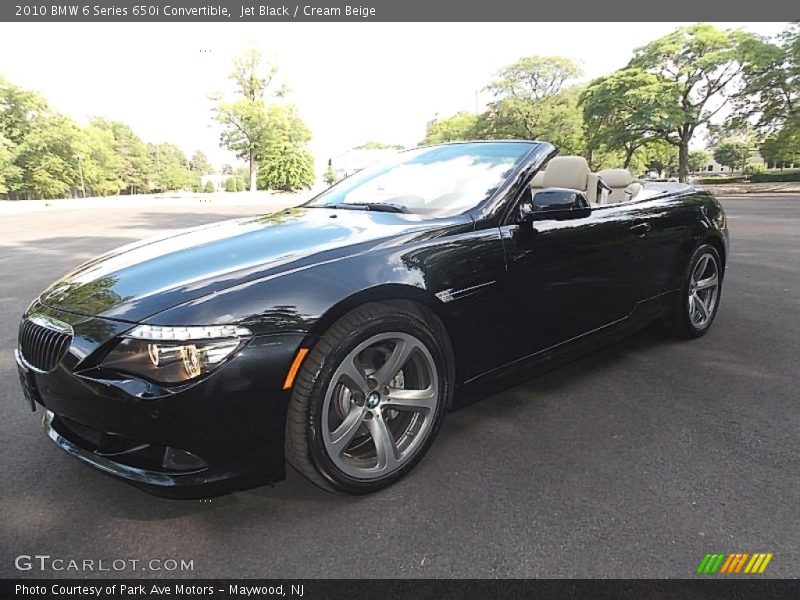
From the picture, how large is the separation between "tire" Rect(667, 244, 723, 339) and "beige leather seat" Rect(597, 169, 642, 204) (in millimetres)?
648

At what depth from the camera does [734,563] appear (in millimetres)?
1767

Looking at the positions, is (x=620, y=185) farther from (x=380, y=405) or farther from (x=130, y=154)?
(x=130, y=154)

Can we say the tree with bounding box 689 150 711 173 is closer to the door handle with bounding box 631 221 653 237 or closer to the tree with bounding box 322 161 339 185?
the tree with bounding box 322 161 339 185

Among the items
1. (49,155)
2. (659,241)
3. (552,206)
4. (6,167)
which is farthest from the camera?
(49,155)

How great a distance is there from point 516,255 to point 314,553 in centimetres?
157

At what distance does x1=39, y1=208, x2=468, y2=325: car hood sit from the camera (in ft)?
6.17

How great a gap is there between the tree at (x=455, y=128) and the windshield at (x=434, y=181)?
2114 inches

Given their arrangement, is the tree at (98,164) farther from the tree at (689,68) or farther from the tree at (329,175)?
the tree at (689,68)

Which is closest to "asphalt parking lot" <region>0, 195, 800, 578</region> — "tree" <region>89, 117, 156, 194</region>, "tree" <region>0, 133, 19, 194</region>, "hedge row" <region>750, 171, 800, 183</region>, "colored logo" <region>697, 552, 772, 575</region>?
"colored logo" <region>697, 552, 772, 575</region>

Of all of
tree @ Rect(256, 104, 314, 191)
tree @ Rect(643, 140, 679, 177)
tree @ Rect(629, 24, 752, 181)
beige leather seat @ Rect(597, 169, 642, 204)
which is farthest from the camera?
tree @ Rect(643, 140, 679, 177)

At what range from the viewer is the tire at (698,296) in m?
3.80

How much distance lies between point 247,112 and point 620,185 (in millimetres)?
53000

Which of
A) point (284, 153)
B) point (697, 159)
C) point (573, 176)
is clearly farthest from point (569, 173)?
point (697, 159)

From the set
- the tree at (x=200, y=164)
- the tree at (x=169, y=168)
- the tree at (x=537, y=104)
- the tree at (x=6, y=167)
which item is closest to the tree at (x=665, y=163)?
the tree at (x=537, y=104)
